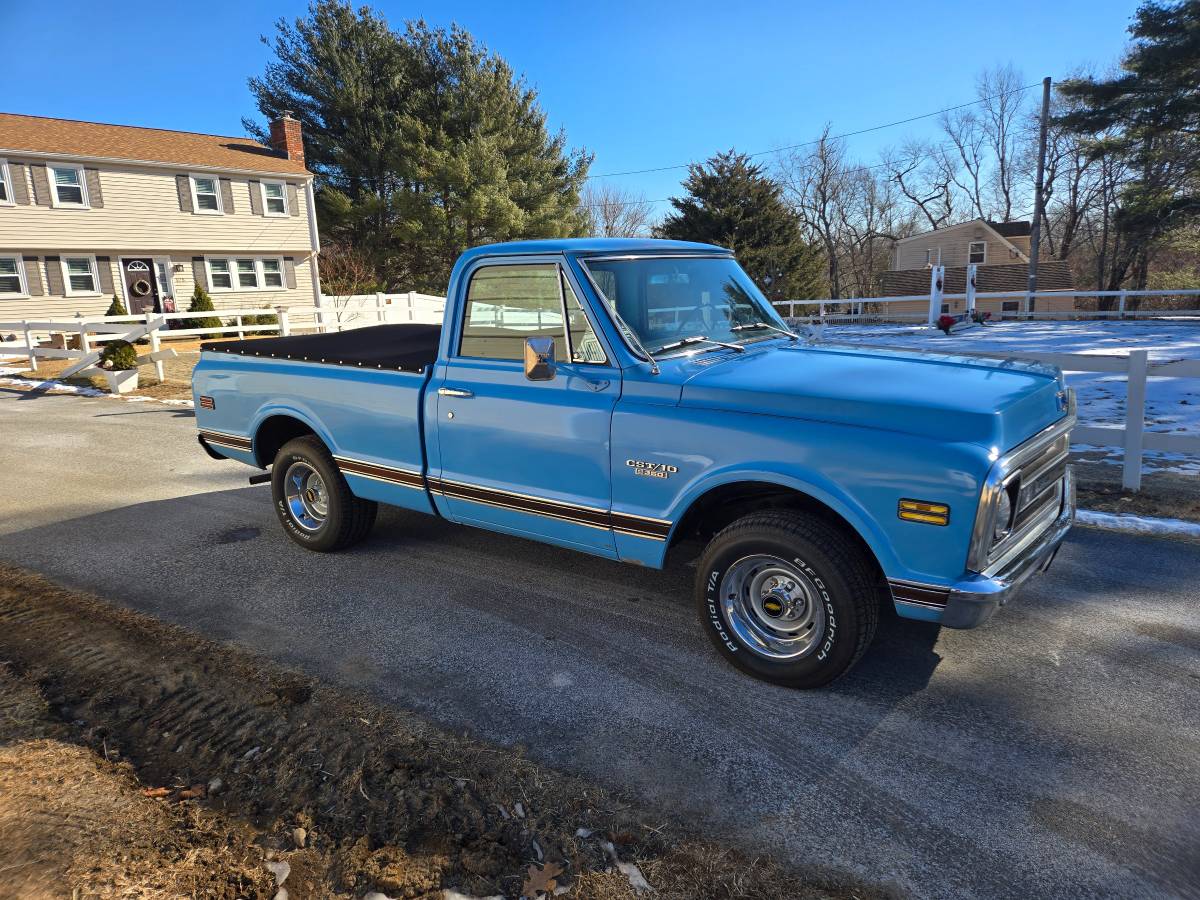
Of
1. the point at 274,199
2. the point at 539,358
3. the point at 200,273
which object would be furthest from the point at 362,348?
the point at 274,199

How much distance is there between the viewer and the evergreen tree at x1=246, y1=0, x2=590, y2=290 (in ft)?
116

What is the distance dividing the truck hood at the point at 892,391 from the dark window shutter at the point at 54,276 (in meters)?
28.6

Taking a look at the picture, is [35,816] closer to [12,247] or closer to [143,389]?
[143,389]

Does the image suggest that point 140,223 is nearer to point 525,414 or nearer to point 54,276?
point 54,276

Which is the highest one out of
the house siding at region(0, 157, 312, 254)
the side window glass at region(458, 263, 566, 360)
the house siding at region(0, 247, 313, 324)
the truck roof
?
the house siding at region(0, 157, 312, 254)

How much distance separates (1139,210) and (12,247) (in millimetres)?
38079

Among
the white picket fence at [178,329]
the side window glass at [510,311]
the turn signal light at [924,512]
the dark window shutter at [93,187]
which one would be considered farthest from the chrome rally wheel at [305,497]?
the dark window shutter at [93,187]

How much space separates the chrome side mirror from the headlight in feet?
6.80

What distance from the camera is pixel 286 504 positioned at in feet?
18.6

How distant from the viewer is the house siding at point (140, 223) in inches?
973

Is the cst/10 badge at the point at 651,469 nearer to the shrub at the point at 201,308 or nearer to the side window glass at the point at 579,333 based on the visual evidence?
the side window glass at the point at 579,333

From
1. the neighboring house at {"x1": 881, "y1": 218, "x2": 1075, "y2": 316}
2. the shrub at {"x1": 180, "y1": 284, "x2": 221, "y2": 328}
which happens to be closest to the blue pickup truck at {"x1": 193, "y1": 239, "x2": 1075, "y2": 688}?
the shrub at {"x1": 180, "y1": 284, "x2": 221, "y2": 328}

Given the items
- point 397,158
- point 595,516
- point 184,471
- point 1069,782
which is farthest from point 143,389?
point 397,158

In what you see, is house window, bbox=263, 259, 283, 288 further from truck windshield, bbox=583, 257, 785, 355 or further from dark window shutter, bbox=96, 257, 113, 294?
truck windshield, bbox=583, 257, 785, 355
